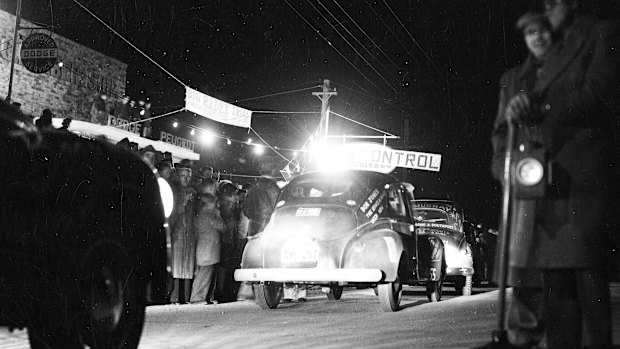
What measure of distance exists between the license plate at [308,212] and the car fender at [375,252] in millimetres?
586

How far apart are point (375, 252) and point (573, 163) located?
618cm

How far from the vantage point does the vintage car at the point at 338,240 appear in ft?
31.9

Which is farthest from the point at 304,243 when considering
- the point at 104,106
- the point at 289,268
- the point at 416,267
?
the point at 104,106

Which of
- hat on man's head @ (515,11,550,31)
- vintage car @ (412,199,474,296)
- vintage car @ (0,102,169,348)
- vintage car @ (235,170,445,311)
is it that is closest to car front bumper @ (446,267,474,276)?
vintage car @ (412,199,474,296)

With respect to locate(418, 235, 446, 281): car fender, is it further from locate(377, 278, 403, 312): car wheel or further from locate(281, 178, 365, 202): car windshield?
locate(281, 178, 365, 202): car windshield

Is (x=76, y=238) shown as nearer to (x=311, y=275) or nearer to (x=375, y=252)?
(x=311, y=275)

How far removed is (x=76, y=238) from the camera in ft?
15.5

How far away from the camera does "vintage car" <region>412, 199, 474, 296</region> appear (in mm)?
14039

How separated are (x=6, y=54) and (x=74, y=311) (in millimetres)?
19643

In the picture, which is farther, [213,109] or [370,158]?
[370,158]

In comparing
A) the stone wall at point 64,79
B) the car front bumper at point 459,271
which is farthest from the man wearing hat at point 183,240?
the stone wall at point 64,79

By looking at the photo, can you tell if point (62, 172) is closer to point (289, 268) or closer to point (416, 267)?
point (289, 268)

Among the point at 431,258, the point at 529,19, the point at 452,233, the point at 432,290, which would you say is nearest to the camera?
the point at 529,19

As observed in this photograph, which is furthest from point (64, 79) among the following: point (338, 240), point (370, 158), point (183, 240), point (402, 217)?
point (338, 240)
